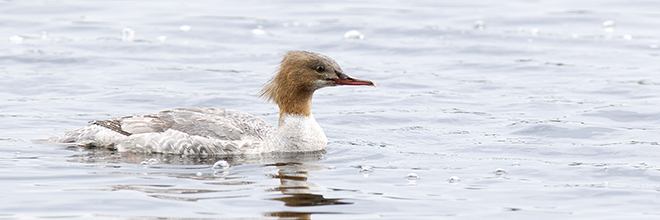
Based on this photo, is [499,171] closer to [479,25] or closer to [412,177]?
[412,177]

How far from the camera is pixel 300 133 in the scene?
10508 millimetres

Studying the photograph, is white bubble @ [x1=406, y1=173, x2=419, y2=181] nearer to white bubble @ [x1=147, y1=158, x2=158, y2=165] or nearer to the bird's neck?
the bird's neck

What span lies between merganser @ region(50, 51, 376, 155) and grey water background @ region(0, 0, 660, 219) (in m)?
0.28

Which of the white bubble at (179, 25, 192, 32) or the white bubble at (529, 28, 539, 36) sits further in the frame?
the white bubble at (179, 25, 192, 32)

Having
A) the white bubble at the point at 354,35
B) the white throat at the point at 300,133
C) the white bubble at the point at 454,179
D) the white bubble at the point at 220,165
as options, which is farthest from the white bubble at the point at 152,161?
the white bubble at the point at 354,35

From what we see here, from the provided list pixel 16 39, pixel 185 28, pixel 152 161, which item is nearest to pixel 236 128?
pixel 152 161

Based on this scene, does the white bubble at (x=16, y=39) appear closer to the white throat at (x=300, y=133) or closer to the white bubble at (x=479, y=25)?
the white throat at (x=300, y=133)

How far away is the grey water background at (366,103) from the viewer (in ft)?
26.9

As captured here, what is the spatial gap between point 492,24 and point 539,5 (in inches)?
90.4

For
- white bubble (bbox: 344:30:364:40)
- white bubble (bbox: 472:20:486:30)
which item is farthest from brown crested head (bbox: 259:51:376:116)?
white bubble (bbox: 472:20:486:30)

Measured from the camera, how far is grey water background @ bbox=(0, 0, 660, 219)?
26.9ft

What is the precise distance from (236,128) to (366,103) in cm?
381

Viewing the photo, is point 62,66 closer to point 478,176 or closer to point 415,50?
point 415,50

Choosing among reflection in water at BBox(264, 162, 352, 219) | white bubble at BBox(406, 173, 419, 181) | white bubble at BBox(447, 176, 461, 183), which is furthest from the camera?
white bubble at BBox(406, 173, 419, 181)
